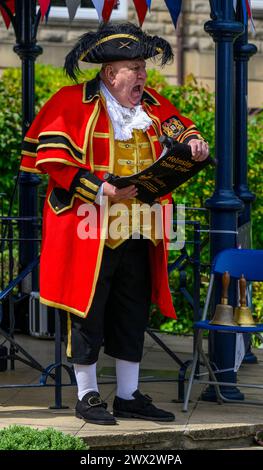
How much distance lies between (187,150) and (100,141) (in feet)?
1.51

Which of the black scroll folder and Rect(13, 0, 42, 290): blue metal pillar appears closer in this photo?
the black scroll folder

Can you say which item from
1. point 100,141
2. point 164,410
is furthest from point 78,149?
point 164,410

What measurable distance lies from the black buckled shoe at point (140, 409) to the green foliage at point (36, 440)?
71 centimetres

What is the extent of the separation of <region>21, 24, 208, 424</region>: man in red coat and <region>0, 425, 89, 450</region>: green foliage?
0.58m

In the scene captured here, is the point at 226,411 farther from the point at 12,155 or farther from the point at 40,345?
the point at 12,155

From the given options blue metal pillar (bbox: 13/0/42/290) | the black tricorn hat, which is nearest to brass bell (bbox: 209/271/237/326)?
the black tricorn hat

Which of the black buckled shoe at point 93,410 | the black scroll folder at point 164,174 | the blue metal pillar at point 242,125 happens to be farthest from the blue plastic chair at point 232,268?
the blue metal pillar at point 242,125

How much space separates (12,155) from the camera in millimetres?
11797

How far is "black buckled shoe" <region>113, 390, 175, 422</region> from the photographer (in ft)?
21.8

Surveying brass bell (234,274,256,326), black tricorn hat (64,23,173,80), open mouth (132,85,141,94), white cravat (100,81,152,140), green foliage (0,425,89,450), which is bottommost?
green foliage (0,425,89,450)

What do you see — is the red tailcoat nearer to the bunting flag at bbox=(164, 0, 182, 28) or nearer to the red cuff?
the red cuff

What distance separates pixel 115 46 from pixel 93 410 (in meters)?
1.84

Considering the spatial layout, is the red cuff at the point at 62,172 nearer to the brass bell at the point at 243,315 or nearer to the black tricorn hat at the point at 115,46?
the black tricorn hat at the point at 115,46

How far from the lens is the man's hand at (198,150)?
6.37 metres
